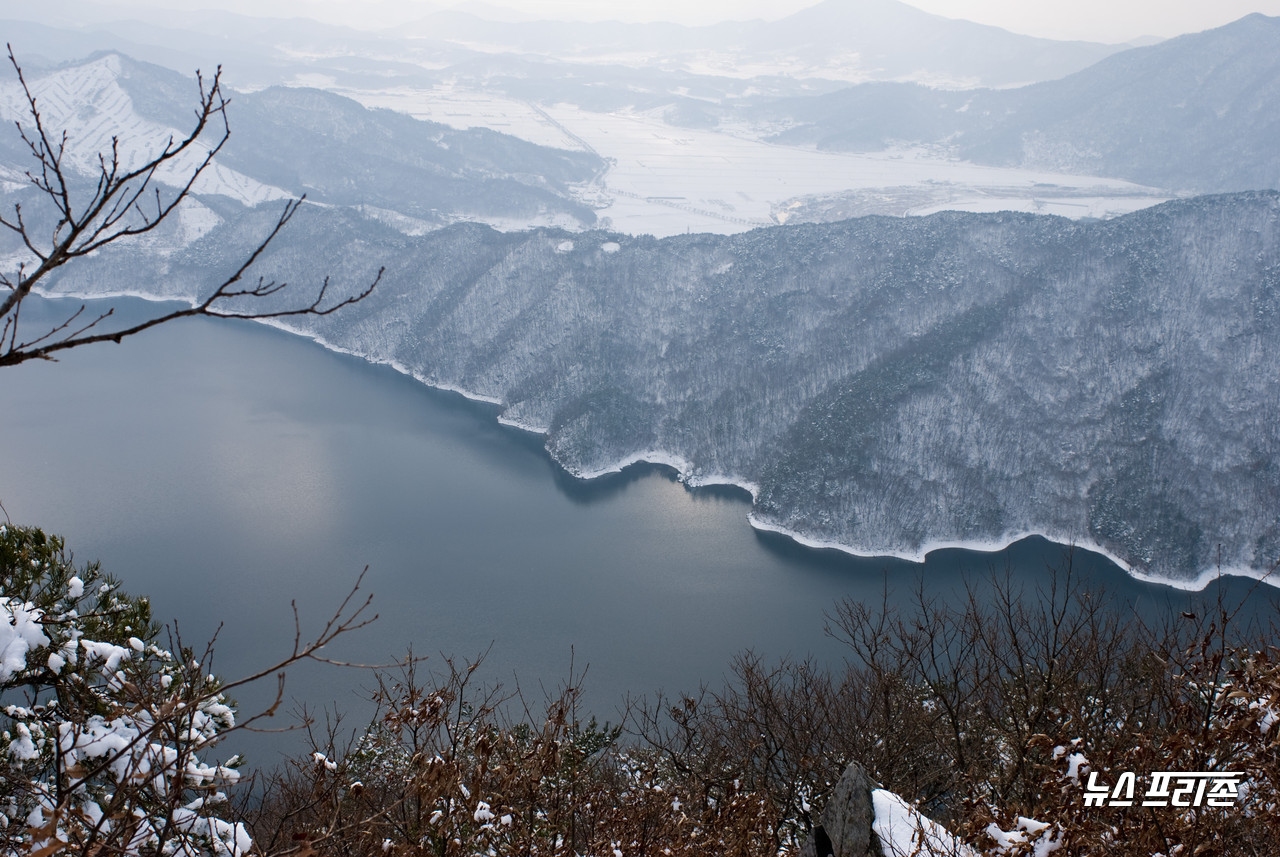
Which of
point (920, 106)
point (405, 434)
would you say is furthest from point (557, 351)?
point (920, 106)

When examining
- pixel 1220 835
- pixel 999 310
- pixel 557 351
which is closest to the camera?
pixel 1220 835

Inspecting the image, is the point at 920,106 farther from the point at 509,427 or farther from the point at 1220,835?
the point at 1220,835

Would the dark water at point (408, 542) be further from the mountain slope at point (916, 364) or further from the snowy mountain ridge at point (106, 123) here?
the snowy mountain ridge at point (106, 123)

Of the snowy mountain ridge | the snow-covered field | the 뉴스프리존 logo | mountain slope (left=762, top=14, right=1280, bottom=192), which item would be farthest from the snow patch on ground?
mountain slope (left=762, top=14, right=1280, bottom=192)

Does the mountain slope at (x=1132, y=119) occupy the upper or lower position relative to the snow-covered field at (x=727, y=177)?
upper

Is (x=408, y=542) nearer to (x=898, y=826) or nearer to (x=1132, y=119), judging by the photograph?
(x=898, y=826)

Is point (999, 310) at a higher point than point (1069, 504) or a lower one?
higher

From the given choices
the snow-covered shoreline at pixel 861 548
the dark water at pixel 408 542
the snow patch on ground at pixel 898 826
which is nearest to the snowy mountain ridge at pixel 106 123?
the dark water at pixel 408 542
